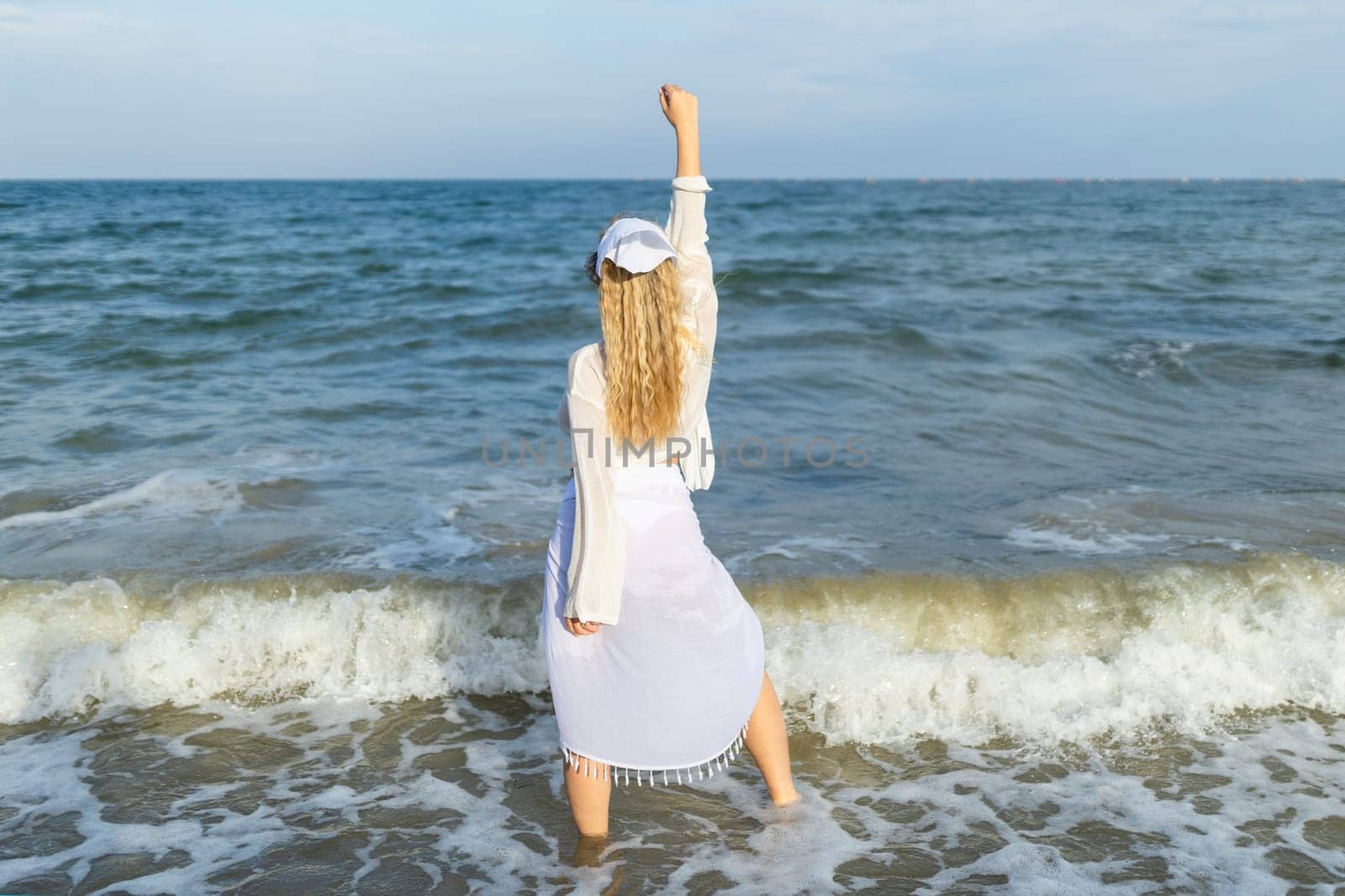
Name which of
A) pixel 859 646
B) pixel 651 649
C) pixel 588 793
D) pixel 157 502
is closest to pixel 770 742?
pixel 588 793

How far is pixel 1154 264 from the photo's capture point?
19.2 metres

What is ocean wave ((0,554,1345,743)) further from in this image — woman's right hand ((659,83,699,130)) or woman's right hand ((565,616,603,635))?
woman's right hand ((659,83,699,130))

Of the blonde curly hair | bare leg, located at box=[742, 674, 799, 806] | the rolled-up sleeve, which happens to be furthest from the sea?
the blonde curly hair

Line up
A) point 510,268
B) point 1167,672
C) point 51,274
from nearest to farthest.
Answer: point 1167,672 < point 51,274 < point 510,268

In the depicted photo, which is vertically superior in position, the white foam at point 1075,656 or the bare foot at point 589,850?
the white foam at point 1075,656

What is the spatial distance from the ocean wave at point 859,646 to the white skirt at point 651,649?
156 centimetres

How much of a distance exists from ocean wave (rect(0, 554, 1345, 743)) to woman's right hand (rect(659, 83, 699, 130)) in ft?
9.02

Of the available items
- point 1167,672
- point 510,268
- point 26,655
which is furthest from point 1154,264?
point 26,655

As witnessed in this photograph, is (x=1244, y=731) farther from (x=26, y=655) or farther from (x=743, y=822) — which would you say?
(x=26, y=655)

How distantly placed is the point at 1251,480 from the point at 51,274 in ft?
52.0

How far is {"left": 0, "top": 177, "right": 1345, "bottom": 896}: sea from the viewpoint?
3.81 m

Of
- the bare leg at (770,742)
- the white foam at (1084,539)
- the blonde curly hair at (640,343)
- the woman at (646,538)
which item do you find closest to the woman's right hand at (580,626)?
the woman at (646,538)

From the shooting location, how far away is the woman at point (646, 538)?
3.00 meters

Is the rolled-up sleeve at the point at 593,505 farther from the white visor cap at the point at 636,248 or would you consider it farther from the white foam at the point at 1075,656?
the white foam at the point at 1075,656
